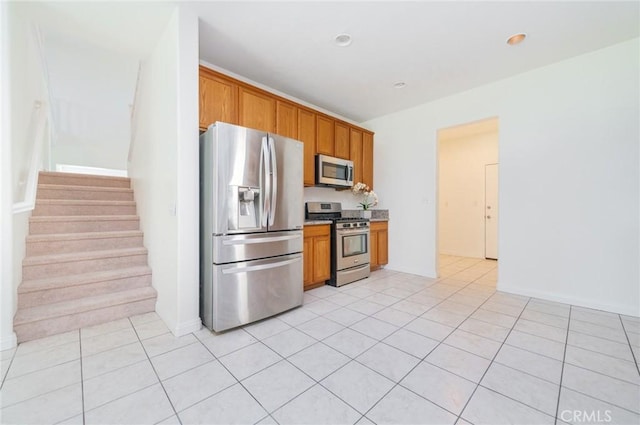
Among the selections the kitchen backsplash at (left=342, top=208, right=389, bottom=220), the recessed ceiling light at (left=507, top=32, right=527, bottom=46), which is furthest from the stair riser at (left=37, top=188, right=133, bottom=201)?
the recessed ceiling light at (left=507, top=32, right=527, bottom=46)

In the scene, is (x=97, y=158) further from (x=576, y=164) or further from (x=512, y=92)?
(x=576, y=164)

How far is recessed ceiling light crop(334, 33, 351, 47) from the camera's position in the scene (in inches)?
97.6

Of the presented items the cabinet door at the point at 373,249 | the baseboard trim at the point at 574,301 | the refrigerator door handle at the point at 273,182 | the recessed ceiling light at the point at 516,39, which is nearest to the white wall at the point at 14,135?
the refrigerator door handle at the point at 273,182

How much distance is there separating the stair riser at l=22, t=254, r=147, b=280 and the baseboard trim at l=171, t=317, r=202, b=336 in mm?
1113

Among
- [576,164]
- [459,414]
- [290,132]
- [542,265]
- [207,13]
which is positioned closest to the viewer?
[459,414]

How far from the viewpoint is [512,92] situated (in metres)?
3.27

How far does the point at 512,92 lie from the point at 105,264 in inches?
198

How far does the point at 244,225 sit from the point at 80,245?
186 centimetres

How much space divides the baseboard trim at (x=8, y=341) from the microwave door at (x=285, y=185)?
1.99m

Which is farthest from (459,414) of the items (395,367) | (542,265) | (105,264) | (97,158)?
(97,158)

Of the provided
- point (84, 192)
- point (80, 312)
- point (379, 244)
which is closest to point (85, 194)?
point (84, 192)

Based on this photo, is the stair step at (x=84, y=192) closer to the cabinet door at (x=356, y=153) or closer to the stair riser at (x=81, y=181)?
the stair riser at (x=81, y=181)

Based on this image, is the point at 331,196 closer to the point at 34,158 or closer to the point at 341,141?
the point at 341,141

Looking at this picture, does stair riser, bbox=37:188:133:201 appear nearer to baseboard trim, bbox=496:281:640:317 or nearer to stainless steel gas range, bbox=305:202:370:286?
stainless steel gas range, bbox=305:202:370:286
